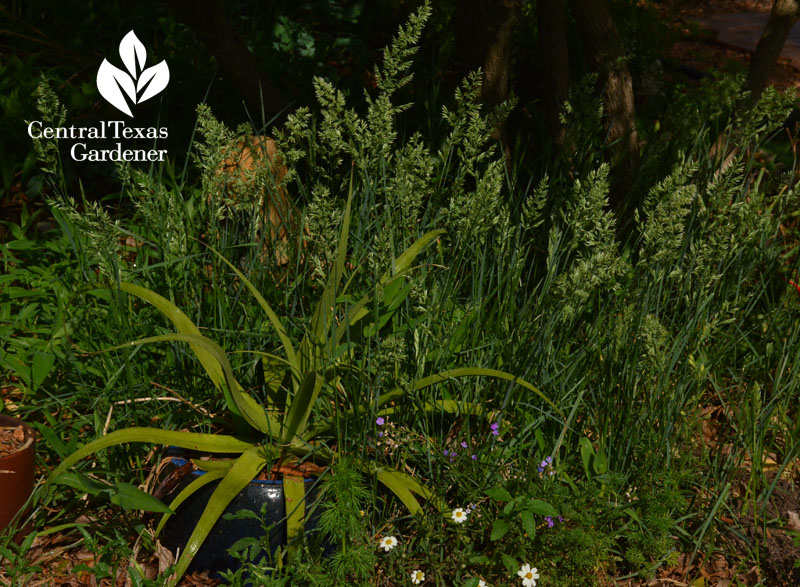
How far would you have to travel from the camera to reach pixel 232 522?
7.34 ft

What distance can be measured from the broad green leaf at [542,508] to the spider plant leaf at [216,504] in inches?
29.8

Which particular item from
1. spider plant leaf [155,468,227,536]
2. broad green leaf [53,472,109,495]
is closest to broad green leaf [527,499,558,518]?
spider plant leaf [155,468,227,536]

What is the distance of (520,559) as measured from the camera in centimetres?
228

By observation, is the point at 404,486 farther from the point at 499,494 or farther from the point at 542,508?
the point at 542,508

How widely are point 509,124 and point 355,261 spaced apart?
2.05 m

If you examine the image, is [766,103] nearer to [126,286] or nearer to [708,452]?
[708,452]

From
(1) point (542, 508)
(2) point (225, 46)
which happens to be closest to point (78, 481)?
(1) point (542, 508)

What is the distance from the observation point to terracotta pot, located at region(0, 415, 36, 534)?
2.27 meters

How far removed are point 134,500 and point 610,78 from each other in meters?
→ 2.67

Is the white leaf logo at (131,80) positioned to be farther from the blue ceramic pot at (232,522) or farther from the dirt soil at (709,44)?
the dirt soil at (709,44)

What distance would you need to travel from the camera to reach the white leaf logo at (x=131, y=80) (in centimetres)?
398

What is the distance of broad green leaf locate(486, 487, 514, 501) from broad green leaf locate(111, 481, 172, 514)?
85 centimetres

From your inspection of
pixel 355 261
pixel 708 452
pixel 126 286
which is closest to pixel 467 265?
pixel 355 261

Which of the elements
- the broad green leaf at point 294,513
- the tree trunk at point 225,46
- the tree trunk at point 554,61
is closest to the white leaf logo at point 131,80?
the tree trunk at point 225,46
